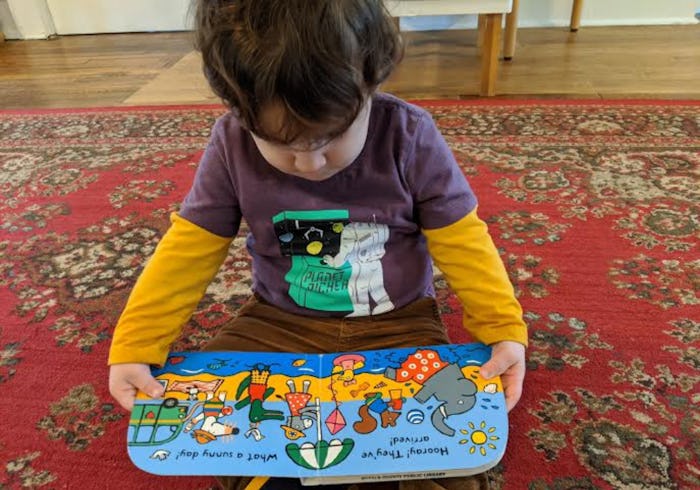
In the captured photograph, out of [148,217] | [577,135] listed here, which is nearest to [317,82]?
[148,217]

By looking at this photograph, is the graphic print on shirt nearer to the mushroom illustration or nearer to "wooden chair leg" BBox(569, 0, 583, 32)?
the mushroom illustration

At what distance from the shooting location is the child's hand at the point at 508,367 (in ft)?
1.85

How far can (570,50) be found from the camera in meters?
2.04

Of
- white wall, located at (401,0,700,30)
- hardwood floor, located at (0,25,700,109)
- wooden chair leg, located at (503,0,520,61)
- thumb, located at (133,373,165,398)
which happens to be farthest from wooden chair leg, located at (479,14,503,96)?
thumb, located at (133,373,165,398)

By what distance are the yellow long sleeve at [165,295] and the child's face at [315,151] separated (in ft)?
0.42

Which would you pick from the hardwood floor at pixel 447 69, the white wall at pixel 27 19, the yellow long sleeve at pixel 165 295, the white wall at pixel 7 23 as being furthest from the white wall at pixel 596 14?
the yellow long sleeve at pixel 165 295

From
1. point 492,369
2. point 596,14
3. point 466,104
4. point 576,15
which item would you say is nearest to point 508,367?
point 492,369

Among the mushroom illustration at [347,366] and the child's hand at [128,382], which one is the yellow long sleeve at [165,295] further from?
the mushroom illustration at [347,366]

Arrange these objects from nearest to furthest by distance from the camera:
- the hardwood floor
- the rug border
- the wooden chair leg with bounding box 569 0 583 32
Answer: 1. the rug border
2. the hardwood floor
3. the wooden chair leg with bounding box 569 0 583 32

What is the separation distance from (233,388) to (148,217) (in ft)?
2.16

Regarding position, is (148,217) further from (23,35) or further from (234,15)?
(23,35)

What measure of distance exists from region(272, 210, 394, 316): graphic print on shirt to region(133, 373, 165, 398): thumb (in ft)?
0.56

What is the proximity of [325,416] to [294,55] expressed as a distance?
→ 318 mm

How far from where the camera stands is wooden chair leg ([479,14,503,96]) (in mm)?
1585
